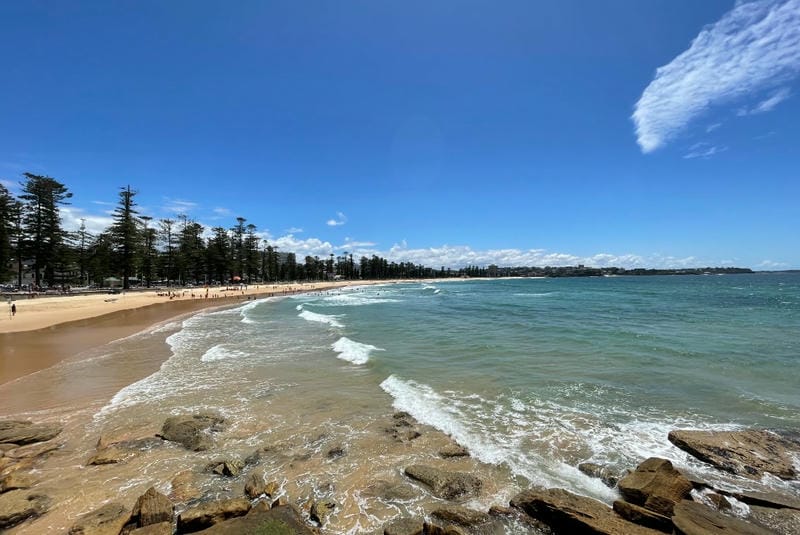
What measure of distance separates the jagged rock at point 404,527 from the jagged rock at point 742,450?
567 cm

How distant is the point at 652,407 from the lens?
9.42m

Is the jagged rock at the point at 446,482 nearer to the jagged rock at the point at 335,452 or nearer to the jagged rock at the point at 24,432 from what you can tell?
the jagged rock at the point at 335,452

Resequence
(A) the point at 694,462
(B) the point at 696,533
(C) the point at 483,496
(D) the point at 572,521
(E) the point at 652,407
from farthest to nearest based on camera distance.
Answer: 1. (E) the point at 652,407
2. (A) the point at 694,462
3. (C) the point at 483,496
4. (D) the point at 572,521
5. (B) the point at 696,533

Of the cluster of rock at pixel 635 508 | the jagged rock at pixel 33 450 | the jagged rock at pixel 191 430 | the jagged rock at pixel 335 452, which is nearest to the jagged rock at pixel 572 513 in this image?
the cluster of rock at pixel 635 508

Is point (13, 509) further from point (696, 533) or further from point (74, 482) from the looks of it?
point (696, 533)

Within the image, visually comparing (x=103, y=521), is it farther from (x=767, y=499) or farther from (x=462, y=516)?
(x=767, y=499)

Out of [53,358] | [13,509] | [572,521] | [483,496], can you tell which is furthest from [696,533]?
[53,358]

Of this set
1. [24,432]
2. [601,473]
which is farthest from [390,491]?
[24,432]

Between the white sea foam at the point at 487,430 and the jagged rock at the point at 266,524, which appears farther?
the white sea foam at the point at 487,430

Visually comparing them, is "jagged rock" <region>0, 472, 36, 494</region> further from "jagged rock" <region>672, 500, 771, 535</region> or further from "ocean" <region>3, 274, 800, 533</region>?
"jagged rock" <region>672, 500, 771, 535</region>

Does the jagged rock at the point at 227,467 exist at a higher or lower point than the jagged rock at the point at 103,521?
lower

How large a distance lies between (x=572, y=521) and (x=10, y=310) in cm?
3800

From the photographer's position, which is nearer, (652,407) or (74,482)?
(74,482)

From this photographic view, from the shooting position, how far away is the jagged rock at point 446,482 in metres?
5.69
